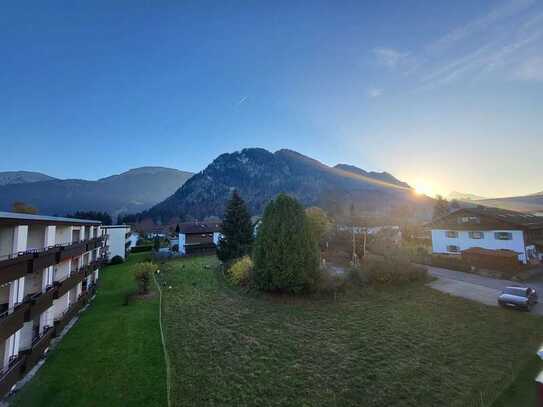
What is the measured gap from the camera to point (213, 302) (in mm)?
20344

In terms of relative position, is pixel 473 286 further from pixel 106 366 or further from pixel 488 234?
pixel 106 366

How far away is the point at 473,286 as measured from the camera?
2236 cm

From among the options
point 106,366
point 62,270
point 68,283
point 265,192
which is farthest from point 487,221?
point 265,192

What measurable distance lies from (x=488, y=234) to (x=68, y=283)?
4228 cm

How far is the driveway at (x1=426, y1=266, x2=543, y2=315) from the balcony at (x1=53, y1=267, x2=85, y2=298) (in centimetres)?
2801

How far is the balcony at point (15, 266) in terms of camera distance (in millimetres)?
9422

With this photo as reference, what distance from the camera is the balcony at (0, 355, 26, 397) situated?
30.6ft

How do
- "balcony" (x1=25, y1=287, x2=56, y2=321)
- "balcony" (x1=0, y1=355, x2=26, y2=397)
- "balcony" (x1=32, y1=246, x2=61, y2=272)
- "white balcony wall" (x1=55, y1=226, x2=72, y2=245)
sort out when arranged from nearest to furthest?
"balcony" (x1=0, y1=355, x2=26, y2=397) → "balcony" (x1=25, y1=287, x2=56, y2=321) → "balcony" (x1=32, y1=246, x2=61, y2=272) → "white balcony wall" (x1=55, y1=226, x2=72, y2=245)

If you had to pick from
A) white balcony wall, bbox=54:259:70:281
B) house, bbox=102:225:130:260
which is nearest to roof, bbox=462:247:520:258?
white balcony wall, bbox=54:259:70:281

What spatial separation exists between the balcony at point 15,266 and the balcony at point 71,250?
4.47 metres

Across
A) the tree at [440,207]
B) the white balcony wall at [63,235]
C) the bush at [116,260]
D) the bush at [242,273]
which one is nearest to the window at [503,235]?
the bush at [242,273]

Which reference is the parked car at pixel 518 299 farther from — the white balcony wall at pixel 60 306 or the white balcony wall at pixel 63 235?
the white balcony wall at pixel 63 235

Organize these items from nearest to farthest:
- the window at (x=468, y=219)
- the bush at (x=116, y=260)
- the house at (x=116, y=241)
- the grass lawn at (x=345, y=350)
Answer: the grass lawn at (x=345, y=350), the window at (x=468, y=219), the bush at (x=116, y=260), the house at (x=116, y=241)

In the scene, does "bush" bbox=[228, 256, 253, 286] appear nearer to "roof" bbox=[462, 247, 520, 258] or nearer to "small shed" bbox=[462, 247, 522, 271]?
"small shed" bbox=[462, 247, 522, 271]
